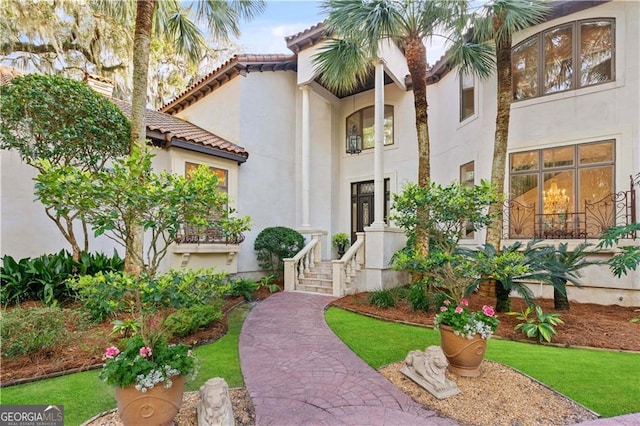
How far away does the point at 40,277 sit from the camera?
621cm

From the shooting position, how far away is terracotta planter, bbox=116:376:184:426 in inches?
109

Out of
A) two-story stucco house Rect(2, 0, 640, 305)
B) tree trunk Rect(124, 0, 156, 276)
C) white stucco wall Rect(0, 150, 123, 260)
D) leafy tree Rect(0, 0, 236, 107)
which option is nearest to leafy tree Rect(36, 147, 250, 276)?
tree trunk Rect(124, 0, 156, 276)

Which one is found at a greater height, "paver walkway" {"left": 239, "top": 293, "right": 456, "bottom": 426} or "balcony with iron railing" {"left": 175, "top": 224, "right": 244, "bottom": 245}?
"balcony with iron railing" {"left": 175, "top": 224, "right": 244, "bottom": 245}

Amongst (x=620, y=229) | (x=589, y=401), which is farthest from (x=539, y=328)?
(x=620, y=229)

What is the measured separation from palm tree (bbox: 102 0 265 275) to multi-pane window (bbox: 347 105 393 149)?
6.57 m

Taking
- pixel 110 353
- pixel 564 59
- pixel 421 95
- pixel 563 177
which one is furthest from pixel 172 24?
pixel 563 177

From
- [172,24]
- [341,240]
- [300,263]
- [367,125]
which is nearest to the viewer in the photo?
[172,24]

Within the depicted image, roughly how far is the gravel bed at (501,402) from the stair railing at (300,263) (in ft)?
18.9

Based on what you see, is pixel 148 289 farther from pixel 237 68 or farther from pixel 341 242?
pixel 237 68

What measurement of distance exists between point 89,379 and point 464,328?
16.2 feet

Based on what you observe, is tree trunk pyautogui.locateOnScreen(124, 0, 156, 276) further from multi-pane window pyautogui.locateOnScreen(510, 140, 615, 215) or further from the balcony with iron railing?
multi-pane window pyautogui.locateOnScreen(510, 140, 615, 215)

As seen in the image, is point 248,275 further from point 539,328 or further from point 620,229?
point 620,229

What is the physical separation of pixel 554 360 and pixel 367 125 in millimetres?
10700

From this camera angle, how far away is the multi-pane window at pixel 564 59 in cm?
818
